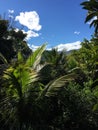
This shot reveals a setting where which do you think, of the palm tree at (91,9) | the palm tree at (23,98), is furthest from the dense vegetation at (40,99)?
the palm tree at (91,9)

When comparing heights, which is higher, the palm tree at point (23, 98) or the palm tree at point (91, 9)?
the palm tree at point (91, 9)

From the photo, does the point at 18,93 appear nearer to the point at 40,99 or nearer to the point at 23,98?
the point at 23,98

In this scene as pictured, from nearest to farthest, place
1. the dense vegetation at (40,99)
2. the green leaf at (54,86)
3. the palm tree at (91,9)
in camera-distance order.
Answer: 1. the dense vegetation at (40,99)
2. the green leaf at (54,86)
3. the palm tree at (91,9)

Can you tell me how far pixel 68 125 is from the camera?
1424 cm

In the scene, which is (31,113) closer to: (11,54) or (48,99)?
(48,99)

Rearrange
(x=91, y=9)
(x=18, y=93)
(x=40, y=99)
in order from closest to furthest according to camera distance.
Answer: (x=18, y=93) < (x=40, y=99) < (x=91, y=9)

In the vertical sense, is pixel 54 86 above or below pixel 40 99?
above

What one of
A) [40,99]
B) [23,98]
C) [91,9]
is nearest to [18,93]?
[23,98]

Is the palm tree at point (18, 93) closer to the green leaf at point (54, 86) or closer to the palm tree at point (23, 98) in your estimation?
the palm tree at point (23, 98)

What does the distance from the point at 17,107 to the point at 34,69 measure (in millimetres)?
1676

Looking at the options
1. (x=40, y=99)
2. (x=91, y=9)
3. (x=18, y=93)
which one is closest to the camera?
(x=18, y=93)

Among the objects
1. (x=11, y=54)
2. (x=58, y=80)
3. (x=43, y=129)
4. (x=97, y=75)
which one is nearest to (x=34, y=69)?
(x=58, y=80)

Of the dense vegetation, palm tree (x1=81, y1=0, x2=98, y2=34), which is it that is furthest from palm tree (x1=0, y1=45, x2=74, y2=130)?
palm tree (x1=81, y1=0, x2=98, y2=34)

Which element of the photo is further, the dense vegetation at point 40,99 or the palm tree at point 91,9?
the palm tree at point 91,9
